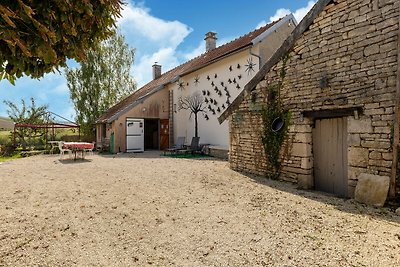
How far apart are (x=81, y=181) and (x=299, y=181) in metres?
5.88

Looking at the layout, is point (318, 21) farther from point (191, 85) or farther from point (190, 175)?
point (191, 85)

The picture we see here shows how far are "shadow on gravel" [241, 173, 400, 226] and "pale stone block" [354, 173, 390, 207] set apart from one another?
134mm

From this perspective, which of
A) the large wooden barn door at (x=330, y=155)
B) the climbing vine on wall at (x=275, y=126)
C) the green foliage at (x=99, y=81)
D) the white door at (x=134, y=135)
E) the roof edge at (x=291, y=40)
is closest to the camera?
the large wooden barn door at (x=330, y=155)

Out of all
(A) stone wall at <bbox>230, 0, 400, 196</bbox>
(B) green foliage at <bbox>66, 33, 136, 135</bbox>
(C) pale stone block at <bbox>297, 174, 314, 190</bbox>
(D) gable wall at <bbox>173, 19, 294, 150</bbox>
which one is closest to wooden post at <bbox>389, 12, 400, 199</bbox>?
(A) stone wall at <bbox>230, 0, 400, 196</bbox>

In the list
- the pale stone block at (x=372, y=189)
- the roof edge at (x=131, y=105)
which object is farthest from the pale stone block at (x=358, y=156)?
the roof edge at (x=131, y=105)

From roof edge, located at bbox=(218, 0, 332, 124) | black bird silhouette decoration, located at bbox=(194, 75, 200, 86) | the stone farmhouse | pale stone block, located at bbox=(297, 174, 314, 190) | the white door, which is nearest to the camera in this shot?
roof edge, located at bbox=(218, 0, 332, 124)

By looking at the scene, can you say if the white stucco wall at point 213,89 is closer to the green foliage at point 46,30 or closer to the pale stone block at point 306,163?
the pale stone block at point 306,163

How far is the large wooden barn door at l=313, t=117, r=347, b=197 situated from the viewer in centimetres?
573

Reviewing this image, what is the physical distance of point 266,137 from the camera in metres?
7.25

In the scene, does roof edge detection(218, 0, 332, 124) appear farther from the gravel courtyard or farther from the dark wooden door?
the dark wooden door

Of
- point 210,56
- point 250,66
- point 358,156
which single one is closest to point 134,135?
point 210,56

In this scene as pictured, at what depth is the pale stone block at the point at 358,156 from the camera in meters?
5.07

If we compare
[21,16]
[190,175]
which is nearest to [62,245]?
[21,16]

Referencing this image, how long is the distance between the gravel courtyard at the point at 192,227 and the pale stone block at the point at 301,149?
824mm
